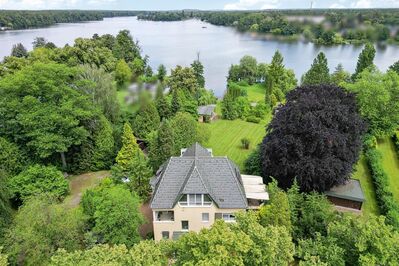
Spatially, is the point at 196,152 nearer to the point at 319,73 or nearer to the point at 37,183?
the point at 37,183

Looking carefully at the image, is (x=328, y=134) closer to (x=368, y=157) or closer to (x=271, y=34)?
(x=368, y=157)

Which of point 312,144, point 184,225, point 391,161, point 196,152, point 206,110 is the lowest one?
point 391,161

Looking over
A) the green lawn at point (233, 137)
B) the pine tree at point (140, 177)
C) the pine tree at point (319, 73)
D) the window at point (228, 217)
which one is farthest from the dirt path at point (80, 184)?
the pine tree at point (319, 73)

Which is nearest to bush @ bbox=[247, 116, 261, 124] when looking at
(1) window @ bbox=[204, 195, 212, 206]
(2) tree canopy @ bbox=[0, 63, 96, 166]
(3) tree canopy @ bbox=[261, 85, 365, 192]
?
(3) tree canopy @ bbox=[261, 85, 365, 192]

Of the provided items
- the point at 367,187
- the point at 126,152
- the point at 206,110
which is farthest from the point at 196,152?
the point at 206,110

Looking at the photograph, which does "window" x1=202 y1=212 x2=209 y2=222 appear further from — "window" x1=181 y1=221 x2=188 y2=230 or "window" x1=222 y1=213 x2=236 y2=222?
"window" x1=181 y1=221 x2=188 y2=230

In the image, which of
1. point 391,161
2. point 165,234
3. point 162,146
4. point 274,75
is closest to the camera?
point 165,234
